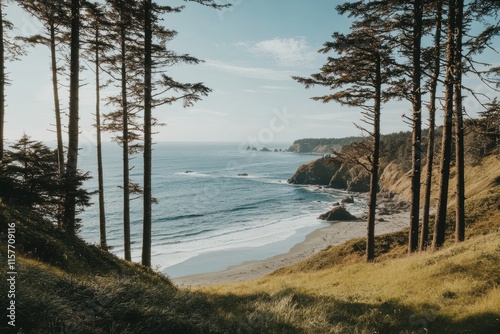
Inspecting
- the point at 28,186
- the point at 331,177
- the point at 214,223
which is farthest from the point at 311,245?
the point at 331,177

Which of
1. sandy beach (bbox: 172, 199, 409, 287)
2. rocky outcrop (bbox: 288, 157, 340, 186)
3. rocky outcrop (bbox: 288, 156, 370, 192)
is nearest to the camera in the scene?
sandy beach (bbox: 172, 199, 409, 287)

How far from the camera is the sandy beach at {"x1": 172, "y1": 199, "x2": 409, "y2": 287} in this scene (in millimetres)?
27312

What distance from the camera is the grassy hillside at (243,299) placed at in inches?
188

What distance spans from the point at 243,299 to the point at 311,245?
29.4m

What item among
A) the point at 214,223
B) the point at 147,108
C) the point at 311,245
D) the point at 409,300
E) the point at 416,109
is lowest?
the point at 311,245

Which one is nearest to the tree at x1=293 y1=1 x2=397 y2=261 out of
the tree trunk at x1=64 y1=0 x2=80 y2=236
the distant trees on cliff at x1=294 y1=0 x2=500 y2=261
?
the distant trees on cliff at x1=294 y1=0 x2=500 y2=261

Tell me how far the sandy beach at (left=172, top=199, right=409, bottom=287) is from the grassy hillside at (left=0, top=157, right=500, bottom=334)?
6808mm

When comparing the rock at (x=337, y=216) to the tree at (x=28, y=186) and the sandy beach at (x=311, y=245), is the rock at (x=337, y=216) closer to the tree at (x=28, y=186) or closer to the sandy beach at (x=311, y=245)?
the sandy beach at (x=311, y=245)

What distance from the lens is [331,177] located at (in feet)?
325

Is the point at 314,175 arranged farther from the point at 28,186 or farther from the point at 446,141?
the point at 28,186

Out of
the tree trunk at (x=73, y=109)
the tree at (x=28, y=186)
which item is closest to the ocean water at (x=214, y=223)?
the tree trunk at (x=73, y=109)

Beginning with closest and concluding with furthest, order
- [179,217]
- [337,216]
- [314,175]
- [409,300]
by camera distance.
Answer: [409,300] < [179,217] < [337,216] < [314,175]

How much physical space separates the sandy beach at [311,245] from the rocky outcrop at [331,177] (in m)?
23.1

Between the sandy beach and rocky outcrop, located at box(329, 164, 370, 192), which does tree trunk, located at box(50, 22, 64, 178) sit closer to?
the sandy beach
